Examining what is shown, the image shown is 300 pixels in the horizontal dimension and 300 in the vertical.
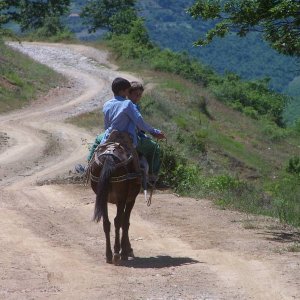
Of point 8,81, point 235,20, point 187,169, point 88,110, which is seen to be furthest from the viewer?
point 8,81

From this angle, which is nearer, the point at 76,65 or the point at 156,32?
the point at 76,65

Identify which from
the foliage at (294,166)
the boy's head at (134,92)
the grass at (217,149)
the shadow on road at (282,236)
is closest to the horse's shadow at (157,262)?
the shadow on road at (282,236)

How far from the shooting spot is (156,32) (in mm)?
109375

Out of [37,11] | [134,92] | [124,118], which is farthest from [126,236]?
[37,11]

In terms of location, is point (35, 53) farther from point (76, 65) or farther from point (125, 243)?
point (125, 243)

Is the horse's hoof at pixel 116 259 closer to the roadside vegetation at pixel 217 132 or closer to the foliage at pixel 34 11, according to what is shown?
the roadside vegetation at pixel 217 132

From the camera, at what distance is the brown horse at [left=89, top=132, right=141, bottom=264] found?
992 centimetres

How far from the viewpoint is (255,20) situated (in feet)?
43.5

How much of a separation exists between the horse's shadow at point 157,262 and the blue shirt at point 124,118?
140 cm

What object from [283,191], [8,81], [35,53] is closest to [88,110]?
[8,81]

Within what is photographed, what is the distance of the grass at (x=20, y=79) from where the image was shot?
36.2 metres

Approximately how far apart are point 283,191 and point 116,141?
13049mm

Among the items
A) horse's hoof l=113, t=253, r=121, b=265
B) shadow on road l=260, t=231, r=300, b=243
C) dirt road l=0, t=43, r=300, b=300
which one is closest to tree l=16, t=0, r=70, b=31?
dirt road l=0, t=43, r=300, b=300

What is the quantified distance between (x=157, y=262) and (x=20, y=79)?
30.4 metres
